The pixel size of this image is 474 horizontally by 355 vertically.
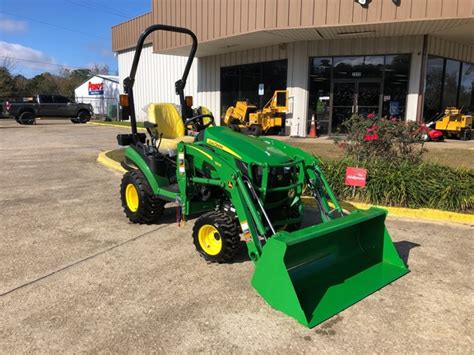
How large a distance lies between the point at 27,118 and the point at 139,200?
2339 cm

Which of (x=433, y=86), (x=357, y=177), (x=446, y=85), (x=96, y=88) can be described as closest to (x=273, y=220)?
(x=357, y=177)

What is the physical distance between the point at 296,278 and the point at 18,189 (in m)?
5.88

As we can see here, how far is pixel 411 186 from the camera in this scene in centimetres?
586

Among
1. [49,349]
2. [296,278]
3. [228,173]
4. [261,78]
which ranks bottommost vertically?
[49,349]

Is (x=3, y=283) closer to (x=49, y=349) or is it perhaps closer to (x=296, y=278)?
(x=49, y=349)

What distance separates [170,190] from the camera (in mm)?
4762

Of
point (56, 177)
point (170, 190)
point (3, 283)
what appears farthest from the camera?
point (56, 177)

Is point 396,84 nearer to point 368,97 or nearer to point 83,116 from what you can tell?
point 368,97

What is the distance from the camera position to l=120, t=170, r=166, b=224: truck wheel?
4.99m

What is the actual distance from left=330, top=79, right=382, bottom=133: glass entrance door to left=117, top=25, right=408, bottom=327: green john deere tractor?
474 inches

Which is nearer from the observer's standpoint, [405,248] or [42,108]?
[405,248]

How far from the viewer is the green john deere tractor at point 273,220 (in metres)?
3.14

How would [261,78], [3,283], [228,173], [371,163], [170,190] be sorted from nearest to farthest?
[3,283]
[228,173]
[170,190]
[371,163]
[261,78]

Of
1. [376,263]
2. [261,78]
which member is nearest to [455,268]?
[376,263]
